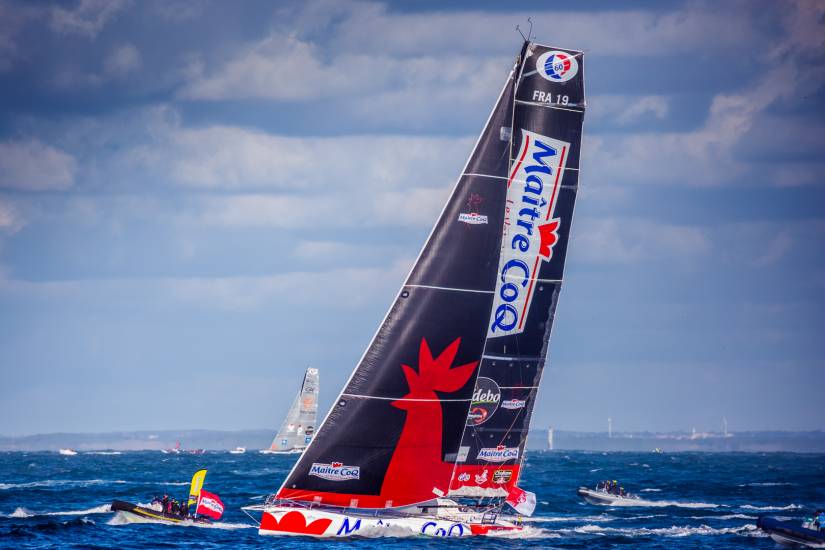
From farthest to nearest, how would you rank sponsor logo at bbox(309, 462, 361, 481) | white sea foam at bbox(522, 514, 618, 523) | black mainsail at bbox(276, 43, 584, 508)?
white sea foam at bbox(522, 514, 618, 523) → black mainsail at bbox(276, 43, 584, 508) → sponsor logo at bbox(309, 462, 361, 481)

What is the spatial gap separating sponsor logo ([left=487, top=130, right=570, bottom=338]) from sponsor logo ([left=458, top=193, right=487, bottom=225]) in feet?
8.52

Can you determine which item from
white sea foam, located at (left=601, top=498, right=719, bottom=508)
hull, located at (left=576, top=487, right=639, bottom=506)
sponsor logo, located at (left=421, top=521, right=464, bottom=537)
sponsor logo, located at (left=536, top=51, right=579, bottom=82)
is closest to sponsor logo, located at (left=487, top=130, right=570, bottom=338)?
sponsor logo, located at (left=536, top=51, right=579, bottom=82)

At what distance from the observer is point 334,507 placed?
151ft

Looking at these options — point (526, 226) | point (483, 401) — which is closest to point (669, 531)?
point (483, 401)

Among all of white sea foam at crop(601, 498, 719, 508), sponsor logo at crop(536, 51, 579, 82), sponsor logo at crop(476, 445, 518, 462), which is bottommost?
white sea foam at crop(601, 498, 719, 508)

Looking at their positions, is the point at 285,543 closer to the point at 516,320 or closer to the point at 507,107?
the point at 516,320

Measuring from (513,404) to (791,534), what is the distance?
1285cm

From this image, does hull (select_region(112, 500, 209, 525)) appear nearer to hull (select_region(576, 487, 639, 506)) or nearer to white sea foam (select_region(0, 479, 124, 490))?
hull (select_region(576, 487, 639, 506))

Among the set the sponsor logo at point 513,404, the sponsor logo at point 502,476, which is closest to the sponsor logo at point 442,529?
the sponsor logo at point 502,476

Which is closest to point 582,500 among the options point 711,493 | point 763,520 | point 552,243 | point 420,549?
point 711,493

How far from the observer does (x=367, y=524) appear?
45.6m

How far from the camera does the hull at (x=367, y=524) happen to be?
4412 centimetres

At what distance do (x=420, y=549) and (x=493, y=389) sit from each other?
10314mm

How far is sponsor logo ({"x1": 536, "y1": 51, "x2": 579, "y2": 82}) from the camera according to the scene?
49531 mm
